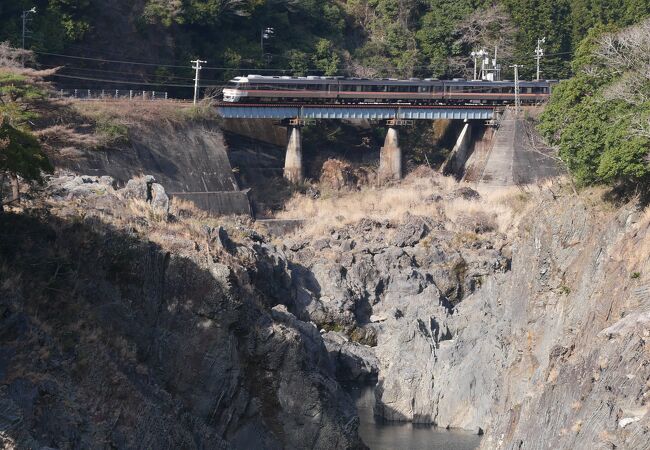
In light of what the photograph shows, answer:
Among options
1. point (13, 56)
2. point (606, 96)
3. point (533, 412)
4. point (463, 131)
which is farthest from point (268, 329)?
point (463, 131)

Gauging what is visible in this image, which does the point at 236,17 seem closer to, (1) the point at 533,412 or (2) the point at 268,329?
(2) the point at 268,329

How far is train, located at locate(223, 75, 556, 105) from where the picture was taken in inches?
4171

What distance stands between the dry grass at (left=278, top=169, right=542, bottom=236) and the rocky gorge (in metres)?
23.2

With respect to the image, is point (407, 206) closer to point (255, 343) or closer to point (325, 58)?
point (325, 58)

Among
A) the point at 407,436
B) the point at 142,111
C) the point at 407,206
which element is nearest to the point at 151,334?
the point at 407,436

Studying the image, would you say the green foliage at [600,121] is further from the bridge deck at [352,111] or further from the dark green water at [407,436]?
the bridge deck at [352,111]

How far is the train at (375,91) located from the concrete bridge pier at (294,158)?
2.48 m

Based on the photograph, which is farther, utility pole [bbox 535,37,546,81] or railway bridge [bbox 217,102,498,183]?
utility pole [bbox 535,37,546,81]

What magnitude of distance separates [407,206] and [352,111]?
12.8 metres

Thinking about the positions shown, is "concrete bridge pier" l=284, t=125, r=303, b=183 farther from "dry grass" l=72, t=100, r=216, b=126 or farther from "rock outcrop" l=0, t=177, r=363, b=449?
"rock outcrop" l=0, t=177, r=363, b=449

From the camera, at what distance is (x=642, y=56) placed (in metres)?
55.4

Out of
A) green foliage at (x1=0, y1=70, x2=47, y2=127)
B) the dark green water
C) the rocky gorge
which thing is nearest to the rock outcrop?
the rocky gorge

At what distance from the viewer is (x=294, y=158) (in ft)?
354

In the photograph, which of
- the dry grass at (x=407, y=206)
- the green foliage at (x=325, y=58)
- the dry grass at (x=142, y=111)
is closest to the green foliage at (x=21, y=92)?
the dry grass at (x=142, y=111)
